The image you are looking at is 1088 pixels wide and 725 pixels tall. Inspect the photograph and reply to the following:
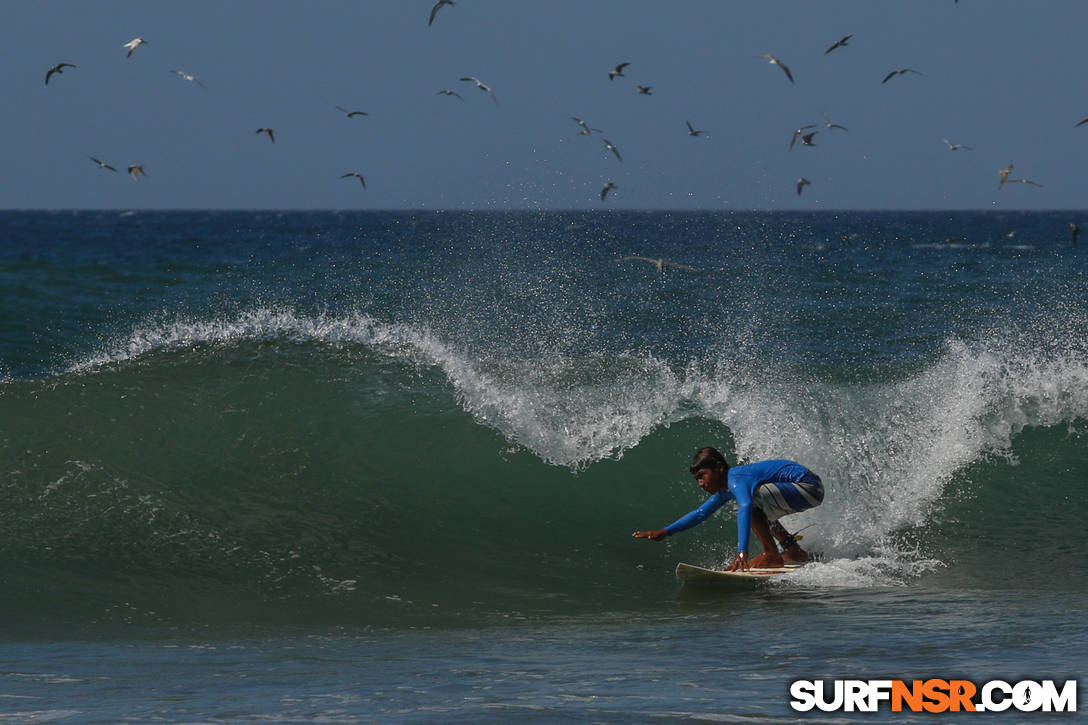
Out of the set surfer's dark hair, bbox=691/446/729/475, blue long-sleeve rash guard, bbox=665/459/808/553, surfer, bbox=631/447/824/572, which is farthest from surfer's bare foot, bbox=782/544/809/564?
surfer's dark hair, bbox=691/446/729/475

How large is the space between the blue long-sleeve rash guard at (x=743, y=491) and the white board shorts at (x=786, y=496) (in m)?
0.04

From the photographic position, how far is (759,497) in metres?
9.01

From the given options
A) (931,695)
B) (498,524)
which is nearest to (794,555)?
(498,524)

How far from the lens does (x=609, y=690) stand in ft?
19.5

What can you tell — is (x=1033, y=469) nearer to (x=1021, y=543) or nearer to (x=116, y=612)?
(x=1021, y=543)

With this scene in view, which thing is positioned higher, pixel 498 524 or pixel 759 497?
pixel 759 497

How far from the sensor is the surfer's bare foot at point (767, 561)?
356 inches

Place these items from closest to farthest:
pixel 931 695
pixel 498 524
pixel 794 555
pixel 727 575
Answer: pixel 931 695 → pixel 727 575 → pixel 794 555 → pixel 498 524

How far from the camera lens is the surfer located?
884 cm

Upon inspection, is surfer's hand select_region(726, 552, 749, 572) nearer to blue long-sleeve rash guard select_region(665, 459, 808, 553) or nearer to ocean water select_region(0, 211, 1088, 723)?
blue long-sleeve rash guard select_region(665, 459, 808, 553)

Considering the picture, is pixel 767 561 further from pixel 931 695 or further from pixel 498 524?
pixel 931 695

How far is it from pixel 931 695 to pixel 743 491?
320cm

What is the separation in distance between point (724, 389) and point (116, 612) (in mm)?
7454
